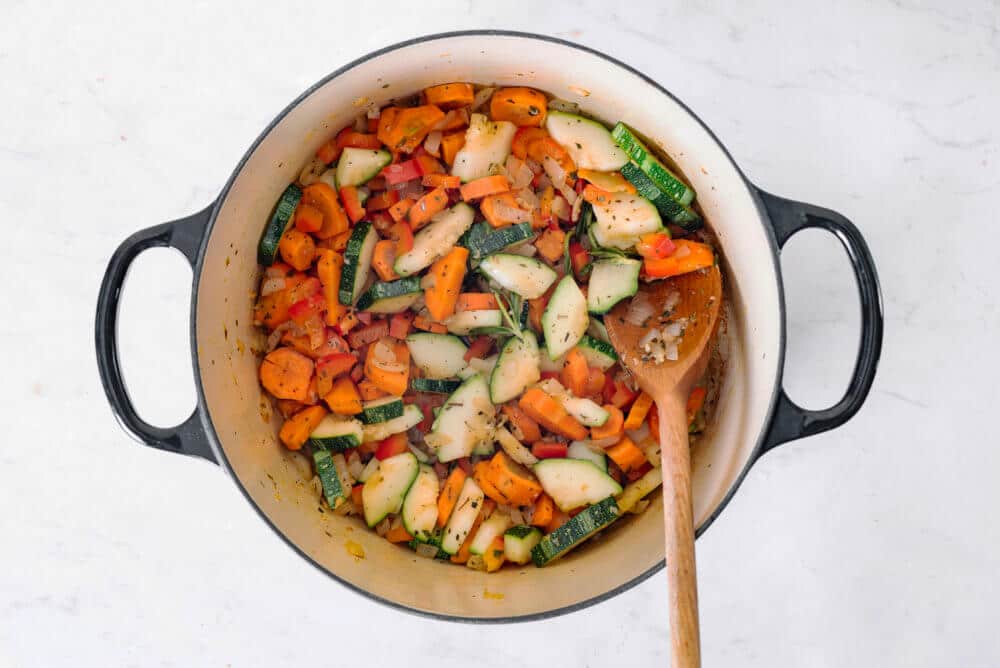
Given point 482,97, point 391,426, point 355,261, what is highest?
point 482,97

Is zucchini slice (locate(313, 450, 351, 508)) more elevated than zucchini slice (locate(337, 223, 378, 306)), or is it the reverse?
zucchini slice (locate(337, 223, 378, 306))

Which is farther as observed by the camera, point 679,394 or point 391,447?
point 391,447

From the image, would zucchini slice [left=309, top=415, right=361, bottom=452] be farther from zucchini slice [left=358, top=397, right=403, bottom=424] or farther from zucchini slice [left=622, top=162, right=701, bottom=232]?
zucchini slice [left=622, top=162, right=701, bottom=232]

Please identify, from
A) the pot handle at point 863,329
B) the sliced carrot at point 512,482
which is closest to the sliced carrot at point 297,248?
the sliced carrot at point 512,482

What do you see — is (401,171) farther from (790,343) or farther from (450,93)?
(790,343)

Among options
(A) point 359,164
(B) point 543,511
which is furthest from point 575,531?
(A) point 359,164

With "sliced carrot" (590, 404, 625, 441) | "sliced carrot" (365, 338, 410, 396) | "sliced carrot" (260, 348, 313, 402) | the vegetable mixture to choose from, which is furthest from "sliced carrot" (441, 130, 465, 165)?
"sliced carrot" (590, 404, 625, 441)

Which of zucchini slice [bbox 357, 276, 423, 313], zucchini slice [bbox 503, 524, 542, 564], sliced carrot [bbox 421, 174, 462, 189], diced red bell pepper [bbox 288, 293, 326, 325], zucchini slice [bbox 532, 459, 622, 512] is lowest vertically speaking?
zucchini slice [bbox 503, 524, 542, 564]
